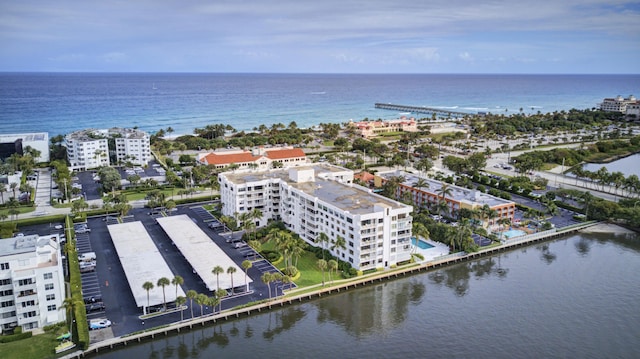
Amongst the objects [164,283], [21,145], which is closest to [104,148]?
[21,145]

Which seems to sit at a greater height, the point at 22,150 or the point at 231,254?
the point at 22,150

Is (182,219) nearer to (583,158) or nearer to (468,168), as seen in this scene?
(468,168)

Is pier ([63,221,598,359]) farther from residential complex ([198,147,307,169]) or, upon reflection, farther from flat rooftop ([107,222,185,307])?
residential complex ([198,147,307,169])

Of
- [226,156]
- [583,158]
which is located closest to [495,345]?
[226,156]

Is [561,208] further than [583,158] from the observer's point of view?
No

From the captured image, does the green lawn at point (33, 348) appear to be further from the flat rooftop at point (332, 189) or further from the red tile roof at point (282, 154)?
the red tile roof at point (282, 154)

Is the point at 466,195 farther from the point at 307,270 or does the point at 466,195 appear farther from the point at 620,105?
the point at 620,105
